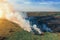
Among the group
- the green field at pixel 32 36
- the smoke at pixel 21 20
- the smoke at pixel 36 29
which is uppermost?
the smoke at pixel 21 20

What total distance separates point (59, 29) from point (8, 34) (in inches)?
16.3

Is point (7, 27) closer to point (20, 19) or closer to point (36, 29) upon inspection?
point (20, 19)

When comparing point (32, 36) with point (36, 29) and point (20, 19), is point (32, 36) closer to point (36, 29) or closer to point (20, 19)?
point (36, 29)

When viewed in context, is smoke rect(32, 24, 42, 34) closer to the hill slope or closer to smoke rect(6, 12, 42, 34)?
smoke rect(6, 12, 42, 34)

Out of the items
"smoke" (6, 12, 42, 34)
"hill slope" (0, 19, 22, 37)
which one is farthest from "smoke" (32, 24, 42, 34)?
"hill slope" (0, 19, 22, 37)

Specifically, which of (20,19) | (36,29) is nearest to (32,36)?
(36,29)

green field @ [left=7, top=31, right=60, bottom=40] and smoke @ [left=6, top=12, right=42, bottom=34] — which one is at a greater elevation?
smoke @ [left=6, top=12, right=42, bottom=34]

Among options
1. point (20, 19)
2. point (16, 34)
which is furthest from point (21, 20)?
point (16, 34)

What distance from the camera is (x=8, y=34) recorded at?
7.12 ft

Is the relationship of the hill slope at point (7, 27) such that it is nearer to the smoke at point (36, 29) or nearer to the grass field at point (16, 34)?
the grass field at point (16, 34)

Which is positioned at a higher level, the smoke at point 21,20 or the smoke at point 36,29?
the smoke at point 21,20

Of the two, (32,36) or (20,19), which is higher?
(20,19)

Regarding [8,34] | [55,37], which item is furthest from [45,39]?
[8,34]

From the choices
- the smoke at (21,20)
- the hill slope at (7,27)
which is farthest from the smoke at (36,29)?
the hill slope at (7,27)
